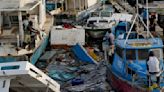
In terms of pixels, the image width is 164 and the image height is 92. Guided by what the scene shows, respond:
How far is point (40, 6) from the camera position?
24.8 metres

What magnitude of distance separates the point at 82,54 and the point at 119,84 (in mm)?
5512

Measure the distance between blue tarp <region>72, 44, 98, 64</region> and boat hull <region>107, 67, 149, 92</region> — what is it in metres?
3.21

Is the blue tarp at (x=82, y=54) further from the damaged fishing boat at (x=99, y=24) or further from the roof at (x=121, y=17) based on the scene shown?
the roof at (x=121, y=17)

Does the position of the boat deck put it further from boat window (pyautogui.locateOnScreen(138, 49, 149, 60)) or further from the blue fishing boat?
boat window (pyautogui.locateOnScreen(138, 49, 149, 60))

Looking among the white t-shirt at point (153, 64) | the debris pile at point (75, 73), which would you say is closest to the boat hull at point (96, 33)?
the debris pile at point (75, 73)

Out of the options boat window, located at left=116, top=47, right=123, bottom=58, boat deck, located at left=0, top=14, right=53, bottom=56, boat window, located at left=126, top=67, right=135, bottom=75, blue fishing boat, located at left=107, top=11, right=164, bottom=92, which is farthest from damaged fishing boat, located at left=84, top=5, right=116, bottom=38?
boat window, located at left=126, top=67, right=135, bottom=75

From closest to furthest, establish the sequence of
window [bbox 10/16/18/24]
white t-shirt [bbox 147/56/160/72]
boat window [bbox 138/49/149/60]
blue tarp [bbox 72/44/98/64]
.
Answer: white t-shirt [bbox 147/56/160/72] → boat window [bbox 138/49/149/60] → blue tarp [bbox 72/44/98/64] → window [bbox 10/16/18/24]

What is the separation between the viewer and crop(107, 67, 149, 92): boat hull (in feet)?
48.4

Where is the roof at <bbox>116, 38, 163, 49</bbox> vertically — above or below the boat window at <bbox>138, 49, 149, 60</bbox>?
above

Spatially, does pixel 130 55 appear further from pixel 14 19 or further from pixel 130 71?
pixel 14 19

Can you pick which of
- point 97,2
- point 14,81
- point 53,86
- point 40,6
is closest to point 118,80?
point 53,86

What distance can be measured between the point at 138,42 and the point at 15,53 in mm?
5754

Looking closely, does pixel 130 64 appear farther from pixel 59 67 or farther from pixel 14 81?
pixel 59 67

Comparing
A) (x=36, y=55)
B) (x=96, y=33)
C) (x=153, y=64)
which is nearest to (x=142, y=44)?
(x=153, y=64)
